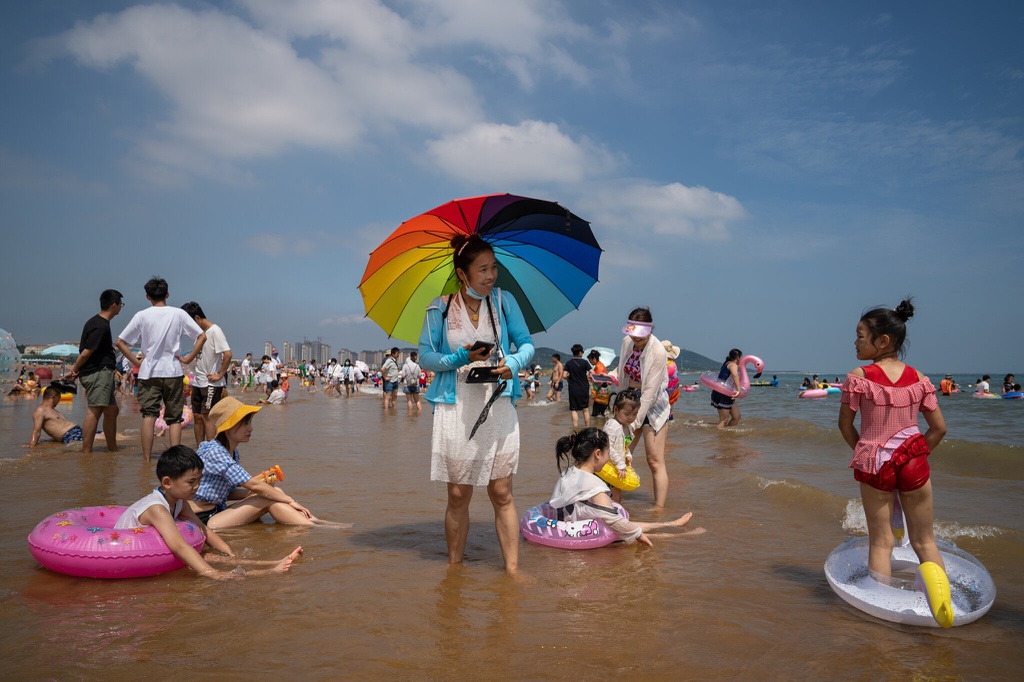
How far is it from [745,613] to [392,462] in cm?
639

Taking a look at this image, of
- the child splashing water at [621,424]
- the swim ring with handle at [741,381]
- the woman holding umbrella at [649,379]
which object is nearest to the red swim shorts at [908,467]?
the woman holding umbrella at [649,379]

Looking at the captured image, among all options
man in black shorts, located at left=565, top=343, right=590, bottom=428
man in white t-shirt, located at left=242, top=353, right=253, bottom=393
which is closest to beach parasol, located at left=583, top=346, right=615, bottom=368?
man in black shorts, located at left=565, top=343, right=590, bottom=428

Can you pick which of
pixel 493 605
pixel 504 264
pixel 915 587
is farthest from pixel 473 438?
pixel 915 587

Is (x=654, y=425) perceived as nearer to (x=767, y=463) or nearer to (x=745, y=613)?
(x=745, y=613)

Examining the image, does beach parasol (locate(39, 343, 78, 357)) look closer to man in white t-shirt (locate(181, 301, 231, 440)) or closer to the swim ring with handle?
man in white t-shirt (locate(181, 301, 231, 440))

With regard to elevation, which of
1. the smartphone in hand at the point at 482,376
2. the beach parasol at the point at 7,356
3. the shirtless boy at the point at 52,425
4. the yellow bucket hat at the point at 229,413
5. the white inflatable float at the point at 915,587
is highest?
the beach parasol at the point at 7,356

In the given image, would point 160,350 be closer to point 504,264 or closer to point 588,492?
point 504,264

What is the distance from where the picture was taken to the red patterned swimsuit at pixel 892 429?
3.54 m

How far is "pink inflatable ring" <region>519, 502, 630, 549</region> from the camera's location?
196 inches

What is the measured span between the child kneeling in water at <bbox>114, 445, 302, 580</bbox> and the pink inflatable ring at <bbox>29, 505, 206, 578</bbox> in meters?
0.07

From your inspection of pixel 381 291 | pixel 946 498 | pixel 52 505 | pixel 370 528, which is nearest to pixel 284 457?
pixel 52 505

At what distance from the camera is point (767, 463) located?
992cm

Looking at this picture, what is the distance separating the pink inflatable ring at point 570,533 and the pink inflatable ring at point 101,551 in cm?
246

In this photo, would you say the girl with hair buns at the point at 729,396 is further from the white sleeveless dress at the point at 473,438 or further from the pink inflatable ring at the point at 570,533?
the white sleeveless dress at the point at 473,438
